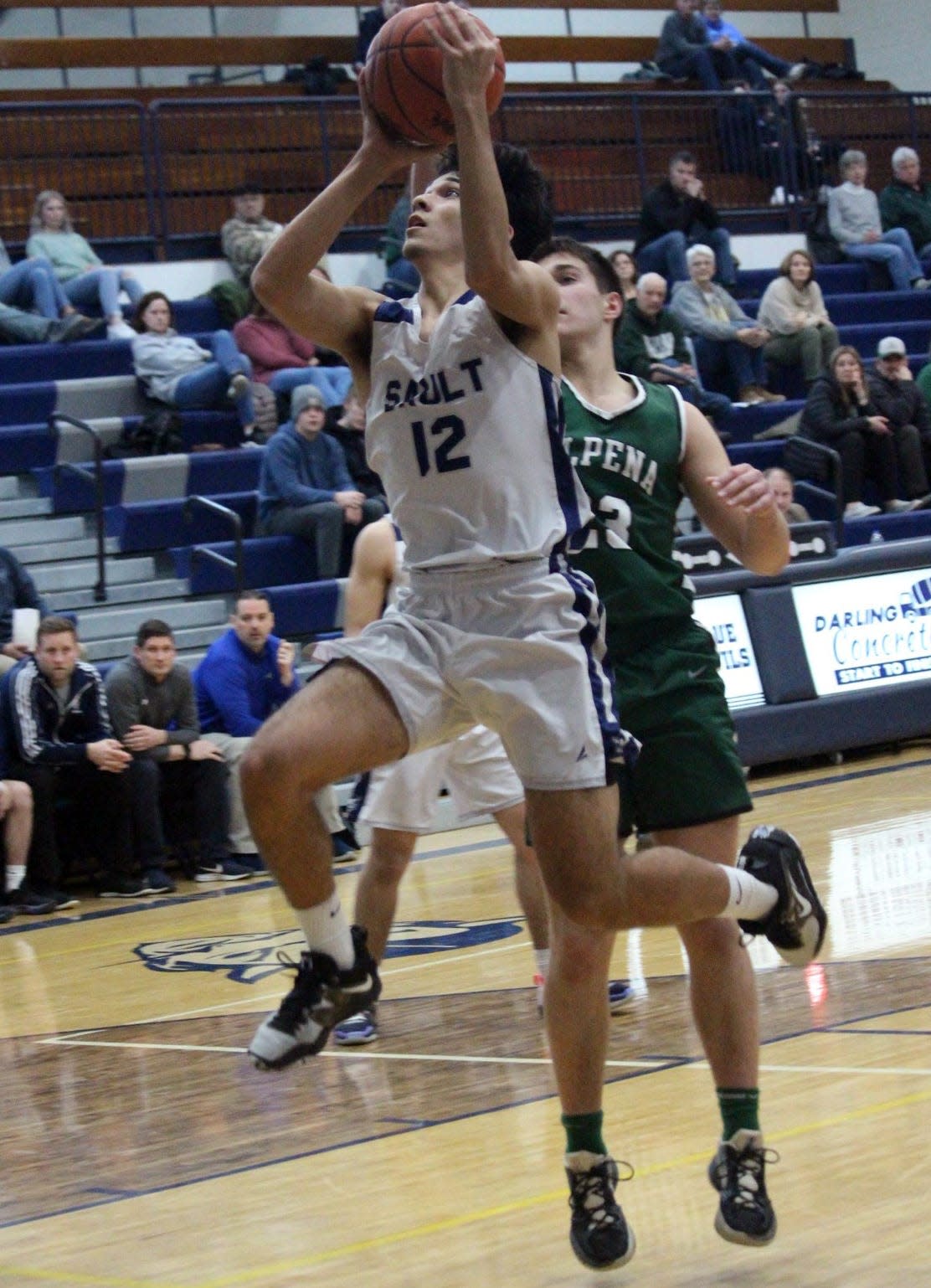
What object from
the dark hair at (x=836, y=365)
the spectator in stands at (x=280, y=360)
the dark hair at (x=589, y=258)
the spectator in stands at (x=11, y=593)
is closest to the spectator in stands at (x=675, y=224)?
the dark hair at (x=836, y=365)

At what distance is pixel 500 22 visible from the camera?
19.8 m

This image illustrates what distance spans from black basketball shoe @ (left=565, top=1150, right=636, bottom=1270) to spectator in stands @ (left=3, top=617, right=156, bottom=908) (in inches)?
244

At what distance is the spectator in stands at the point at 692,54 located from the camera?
18.8 metres

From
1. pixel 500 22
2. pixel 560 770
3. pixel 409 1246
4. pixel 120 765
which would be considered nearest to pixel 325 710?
pixel 560 770

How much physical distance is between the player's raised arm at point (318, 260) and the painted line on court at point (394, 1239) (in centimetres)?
162

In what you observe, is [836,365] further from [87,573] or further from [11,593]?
[11,593]

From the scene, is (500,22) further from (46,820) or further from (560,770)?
(560,770)

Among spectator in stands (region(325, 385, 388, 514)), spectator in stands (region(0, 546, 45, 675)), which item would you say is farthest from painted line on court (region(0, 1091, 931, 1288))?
spectator in stands (region(325, 385, 388, 514))

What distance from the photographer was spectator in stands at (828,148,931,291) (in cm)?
1795

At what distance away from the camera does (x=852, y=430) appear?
564 inches

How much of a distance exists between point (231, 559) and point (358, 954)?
29.1 ft

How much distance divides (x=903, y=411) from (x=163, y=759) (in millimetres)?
7379

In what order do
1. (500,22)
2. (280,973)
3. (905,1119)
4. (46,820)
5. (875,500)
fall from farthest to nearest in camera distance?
(500,22), (875,500), (46,820), (280,973), (905,1119)

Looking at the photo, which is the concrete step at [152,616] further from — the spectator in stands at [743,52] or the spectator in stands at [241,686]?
the spectator in stands at [743,52]
